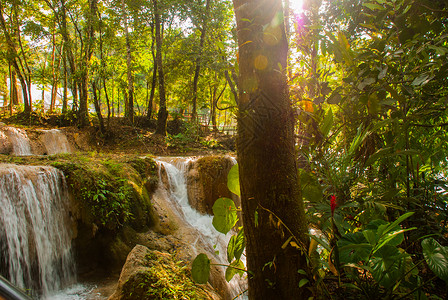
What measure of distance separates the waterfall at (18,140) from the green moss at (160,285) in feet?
30.9

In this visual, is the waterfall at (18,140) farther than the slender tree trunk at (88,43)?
No

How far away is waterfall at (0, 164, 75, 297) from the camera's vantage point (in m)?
3.90

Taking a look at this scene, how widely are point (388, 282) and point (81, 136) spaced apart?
521 inches

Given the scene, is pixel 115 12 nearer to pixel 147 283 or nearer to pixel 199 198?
pixel 199 198

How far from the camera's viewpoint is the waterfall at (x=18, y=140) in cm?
927

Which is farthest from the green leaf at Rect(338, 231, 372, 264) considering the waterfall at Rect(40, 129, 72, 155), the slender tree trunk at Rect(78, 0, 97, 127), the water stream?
the waterfall at Rect(40, 129, 72, 155)

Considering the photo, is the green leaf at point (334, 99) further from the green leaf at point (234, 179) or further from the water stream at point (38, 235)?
the water stream at point (38, 235)

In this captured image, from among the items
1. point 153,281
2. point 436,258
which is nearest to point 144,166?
point 153,281

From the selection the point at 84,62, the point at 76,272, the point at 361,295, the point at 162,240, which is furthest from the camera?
the point at 84,62

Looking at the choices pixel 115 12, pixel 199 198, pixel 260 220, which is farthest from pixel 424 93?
pixel 115 12

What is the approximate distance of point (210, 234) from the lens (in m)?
6.58

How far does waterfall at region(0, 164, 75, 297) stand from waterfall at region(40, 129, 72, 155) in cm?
688

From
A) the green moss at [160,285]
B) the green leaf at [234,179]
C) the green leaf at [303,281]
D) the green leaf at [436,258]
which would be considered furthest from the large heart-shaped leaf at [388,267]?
the green moss at [160,285]

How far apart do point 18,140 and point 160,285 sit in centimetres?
1019
